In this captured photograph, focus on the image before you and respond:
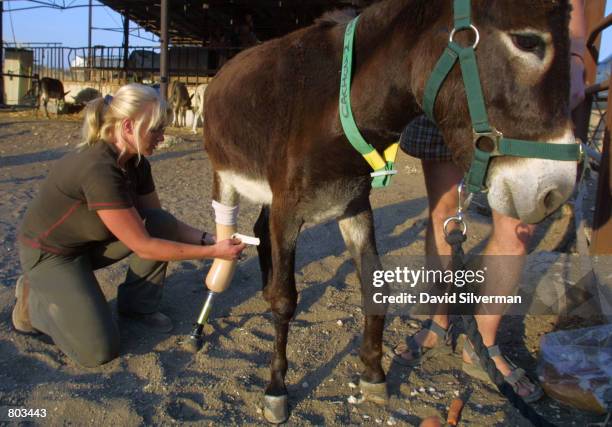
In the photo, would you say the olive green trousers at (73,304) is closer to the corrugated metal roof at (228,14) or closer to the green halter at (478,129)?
the green halter at (478,129)

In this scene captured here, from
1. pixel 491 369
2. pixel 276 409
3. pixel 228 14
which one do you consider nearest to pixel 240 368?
pixel 276 409

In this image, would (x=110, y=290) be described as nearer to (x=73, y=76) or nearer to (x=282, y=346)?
(x=282, y=346)

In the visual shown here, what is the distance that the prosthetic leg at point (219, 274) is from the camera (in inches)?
105

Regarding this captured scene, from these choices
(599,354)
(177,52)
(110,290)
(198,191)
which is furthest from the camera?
(177,52)

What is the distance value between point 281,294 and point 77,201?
1169mm

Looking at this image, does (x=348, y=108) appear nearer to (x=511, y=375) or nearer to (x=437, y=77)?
(x=437, y=77)

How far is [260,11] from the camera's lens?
1655cm

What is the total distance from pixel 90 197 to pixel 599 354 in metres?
2.49

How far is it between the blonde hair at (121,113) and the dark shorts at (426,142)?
1.35 meters

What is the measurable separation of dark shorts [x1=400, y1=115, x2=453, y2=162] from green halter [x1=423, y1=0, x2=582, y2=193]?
41.5 inches

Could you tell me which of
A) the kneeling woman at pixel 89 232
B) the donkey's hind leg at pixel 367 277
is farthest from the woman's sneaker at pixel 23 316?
the donkey's hind leg at pixel 367 277

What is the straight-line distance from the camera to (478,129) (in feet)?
4.80

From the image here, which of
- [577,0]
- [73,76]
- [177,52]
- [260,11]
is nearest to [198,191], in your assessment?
[577,0]

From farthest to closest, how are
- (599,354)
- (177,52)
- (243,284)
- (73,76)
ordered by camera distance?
(73,76) < (177,52) < (243,284) < (599,354)
